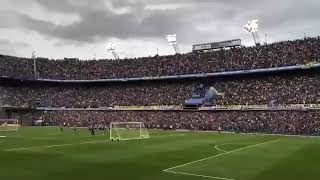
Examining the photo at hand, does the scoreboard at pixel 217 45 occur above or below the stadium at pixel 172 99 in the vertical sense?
above

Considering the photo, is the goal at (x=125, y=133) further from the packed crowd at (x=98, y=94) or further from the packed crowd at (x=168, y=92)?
the packed crowd at (x=98, y=94)

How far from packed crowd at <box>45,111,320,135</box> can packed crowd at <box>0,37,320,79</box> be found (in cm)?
1105

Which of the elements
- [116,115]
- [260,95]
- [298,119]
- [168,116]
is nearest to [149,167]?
[298,119]

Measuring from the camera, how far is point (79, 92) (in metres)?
114

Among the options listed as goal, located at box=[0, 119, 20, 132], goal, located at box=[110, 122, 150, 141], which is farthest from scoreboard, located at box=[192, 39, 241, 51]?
goal, located at box=[110, 122, 150, 141]

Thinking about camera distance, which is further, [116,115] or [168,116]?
[116,115]

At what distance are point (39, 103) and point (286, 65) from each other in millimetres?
63159

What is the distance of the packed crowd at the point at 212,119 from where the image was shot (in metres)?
72.3

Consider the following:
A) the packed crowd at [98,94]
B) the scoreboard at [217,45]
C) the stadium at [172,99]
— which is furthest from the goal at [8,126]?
the scoreboard at [217,45]

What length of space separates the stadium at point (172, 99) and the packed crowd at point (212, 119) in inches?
8.3

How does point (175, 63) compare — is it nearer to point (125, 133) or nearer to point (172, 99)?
point (172, 99)

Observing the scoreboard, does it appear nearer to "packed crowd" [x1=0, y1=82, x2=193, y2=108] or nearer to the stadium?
the stadium

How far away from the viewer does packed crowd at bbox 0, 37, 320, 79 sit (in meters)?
83.9

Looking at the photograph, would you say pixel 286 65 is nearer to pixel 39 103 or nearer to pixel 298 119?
pixel 298 119
